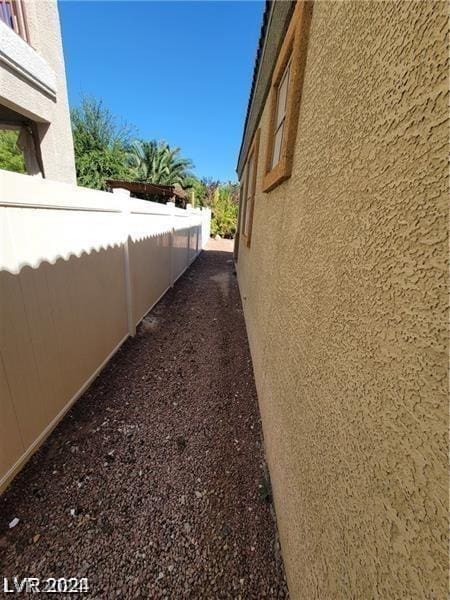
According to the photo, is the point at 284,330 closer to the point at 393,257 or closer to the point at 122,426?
the point at 393,257

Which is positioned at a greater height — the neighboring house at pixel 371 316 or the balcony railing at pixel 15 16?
the balcony railing at pixel 15 16

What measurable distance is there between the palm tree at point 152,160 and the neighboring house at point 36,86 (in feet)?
57.5

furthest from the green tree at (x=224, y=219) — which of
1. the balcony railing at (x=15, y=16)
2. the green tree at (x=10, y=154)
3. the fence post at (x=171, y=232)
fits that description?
the balcony railing at (x=15, y=16)

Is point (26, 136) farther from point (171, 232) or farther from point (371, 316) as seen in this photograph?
point (371, 316)

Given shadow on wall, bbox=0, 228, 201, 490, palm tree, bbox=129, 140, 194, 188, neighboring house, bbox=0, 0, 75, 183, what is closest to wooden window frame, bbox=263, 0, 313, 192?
shadow on wall, bbox=0, 228, 201, 490

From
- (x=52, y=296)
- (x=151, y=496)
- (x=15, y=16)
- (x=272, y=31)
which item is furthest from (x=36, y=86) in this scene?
(x=151, y=496)

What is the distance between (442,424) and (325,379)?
0.59 meters

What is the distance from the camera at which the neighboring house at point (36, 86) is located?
373 cm

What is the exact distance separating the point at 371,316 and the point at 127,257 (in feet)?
11.3

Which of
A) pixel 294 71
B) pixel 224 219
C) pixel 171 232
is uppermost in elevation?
pixel 294 71

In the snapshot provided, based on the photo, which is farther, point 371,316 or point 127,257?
point 127,257

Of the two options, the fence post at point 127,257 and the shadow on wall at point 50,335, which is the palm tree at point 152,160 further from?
the shadow on wall at point 50,335

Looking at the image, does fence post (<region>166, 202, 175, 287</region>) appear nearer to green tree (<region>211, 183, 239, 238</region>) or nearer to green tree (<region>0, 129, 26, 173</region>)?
green tree (<region>211, 183, 239, 238</region>)

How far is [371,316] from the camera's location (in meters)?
0.81
